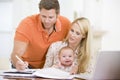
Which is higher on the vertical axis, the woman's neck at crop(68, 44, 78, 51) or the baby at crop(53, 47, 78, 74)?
the woman's neck at crop(68, 44, 78, 51)

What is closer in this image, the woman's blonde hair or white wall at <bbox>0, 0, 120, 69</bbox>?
the woman's blonde hair

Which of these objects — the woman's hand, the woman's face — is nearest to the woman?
the woman's face

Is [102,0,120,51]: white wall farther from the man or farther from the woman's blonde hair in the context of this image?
the woman's blonde hair

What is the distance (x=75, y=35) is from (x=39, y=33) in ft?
0.84

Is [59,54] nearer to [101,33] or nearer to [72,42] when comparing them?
[72,42]

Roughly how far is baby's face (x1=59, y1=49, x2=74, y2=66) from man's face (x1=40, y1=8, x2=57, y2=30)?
22 centimetres

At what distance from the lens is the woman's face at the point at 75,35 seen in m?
1.81

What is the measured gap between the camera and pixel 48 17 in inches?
70.9

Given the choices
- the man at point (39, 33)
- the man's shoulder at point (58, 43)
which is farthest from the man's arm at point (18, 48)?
the man's shoulder at point (58, 43)

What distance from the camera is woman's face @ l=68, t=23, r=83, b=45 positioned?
5.93ft

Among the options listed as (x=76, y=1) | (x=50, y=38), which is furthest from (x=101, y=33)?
(x=50, y=38)

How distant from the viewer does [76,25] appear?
5.99 feet

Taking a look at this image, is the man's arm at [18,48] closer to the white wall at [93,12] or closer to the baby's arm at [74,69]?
the baby's arm at [74,69]

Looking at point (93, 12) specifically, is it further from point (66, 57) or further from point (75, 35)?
point (66, 57)
